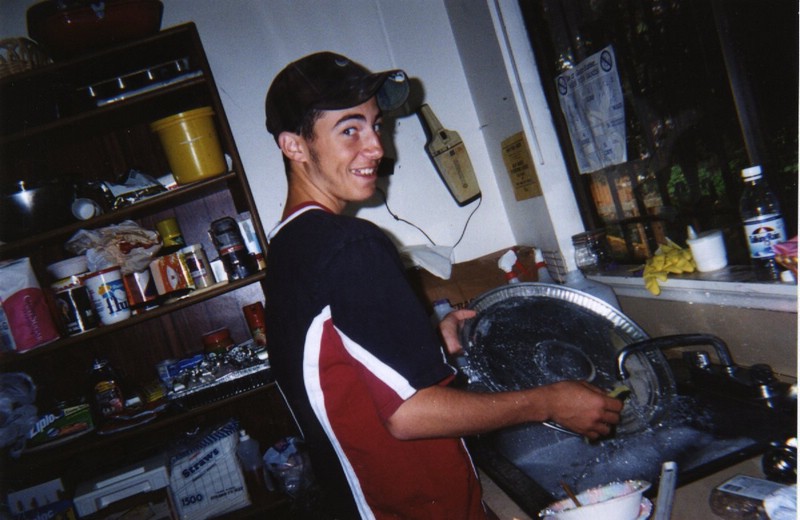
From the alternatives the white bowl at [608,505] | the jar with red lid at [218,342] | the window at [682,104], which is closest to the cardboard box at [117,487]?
the jar with red lid at [218,342]

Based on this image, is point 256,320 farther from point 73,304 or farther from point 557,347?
point 557,347

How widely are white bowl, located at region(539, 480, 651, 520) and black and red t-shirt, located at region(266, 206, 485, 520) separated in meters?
0.22

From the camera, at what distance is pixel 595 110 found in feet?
4.89

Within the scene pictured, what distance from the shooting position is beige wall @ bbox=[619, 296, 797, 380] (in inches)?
38.9

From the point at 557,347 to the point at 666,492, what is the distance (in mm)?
417

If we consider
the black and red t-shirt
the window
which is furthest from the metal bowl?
the window

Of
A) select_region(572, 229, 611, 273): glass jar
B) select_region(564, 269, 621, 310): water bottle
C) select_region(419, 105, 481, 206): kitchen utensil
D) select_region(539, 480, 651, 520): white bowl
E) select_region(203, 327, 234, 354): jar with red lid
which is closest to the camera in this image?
select_region(539, 480, 651, 520): white bowl

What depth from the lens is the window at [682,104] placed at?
997mm

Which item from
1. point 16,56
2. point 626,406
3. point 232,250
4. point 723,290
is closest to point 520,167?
point 723,290

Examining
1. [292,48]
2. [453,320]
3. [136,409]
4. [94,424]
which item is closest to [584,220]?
[453,320]

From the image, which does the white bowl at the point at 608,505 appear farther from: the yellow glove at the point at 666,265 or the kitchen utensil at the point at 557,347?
the yellow glove at the point at 666,265

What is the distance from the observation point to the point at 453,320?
49.4 inches

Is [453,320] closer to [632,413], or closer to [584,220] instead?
[632,413]

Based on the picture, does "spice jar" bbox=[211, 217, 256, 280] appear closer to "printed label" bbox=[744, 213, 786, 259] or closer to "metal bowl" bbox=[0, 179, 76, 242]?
"metal bowl" bbox=[0, 179, 76, 242]
